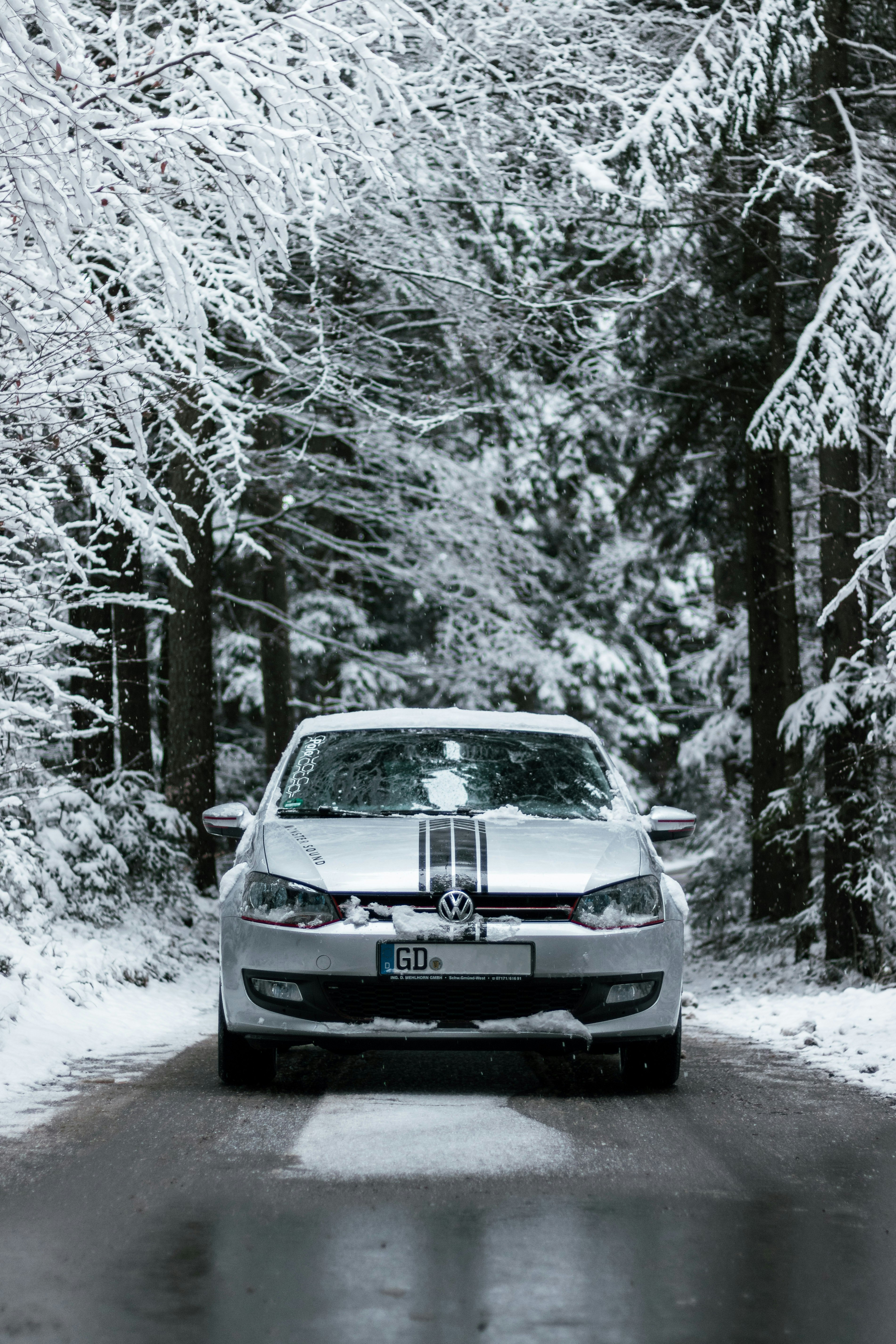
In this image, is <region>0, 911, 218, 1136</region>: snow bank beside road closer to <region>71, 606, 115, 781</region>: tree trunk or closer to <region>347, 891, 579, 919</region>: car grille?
<region>347, 891, 579, 919</region>: car grille

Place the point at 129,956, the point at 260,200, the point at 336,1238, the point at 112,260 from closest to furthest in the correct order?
the point at 336,1238 → the point at 260,200 → the point at 112,260 → the point at 129,956

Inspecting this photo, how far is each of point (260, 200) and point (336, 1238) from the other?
4622 millimetres

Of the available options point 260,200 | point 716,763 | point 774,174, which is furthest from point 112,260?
point 716,763

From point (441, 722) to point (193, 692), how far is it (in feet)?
28.2

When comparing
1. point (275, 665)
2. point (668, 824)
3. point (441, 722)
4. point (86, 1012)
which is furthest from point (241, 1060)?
point (275, 665)

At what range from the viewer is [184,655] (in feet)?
53.4

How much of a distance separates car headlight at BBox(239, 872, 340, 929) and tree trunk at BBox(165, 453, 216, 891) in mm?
9677

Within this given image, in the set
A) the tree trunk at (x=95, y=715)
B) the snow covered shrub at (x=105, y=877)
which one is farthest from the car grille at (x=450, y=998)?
the tree trunk at (x=95, y=715)

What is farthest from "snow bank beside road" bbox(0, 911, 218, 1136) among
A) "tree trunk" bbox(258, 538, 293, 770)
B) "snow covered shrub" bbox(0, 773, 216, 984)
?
"tree trunk" bbox(258, 538, 293, 770)

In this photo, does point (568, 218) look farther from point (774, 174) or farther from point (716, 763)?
point (716, 763)

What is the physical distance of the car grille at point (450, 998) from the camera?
625 cm

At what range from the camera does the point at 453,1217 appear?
4.49 metres

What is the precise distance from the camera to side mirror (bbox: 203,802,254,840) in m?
7.59

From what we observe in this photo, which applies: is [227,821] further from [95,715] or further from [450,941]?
[95,715]
